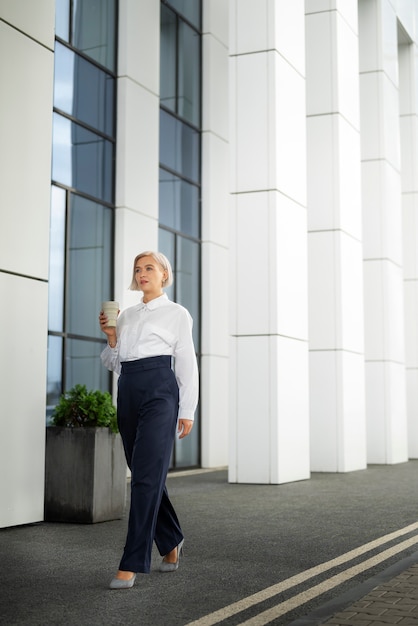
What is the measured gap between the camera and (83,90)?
14.6 meters

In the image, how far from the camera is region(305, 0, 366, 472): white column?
1606 centimetres

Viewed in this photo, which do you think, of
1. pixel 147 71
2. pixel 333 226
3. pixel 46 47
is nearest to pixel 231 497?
pixel 46 47

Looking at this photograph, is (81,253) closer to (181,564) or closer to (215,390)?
(215,390)

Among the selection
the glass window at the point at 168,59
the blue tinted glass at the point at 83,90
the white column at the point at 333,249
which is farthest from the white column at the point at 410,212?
the blue tinted glass at the point at 83,90

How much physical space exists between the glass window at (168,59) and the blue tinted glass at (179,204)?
1.51 metres

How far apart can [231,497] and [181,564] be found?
493 centimetres

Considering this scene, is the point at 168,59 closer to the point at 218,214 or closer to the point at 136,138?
the point at 136,138

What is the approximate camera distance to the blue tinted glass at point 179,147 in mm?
17156

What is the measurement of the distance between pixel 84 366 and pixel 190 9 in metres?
8.55

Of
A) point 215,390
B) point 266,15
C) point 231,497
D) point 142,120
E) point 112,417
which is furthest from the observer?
point 215,390

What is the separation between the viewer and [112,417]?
9.43 metres

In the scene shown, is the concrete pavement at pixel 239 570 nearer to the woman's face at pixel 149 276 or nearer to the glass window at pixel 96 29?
the woman's face at pixel 149 276

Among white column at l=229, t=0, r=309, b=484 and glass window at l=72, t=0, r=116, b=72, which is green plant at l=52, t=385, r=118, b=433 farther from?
glass window at l=72, t=0, r=116, b=72

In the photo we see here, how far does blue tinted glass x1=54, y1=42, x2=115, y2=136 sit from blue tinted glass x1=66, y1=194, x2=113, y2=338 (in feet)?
4.70
